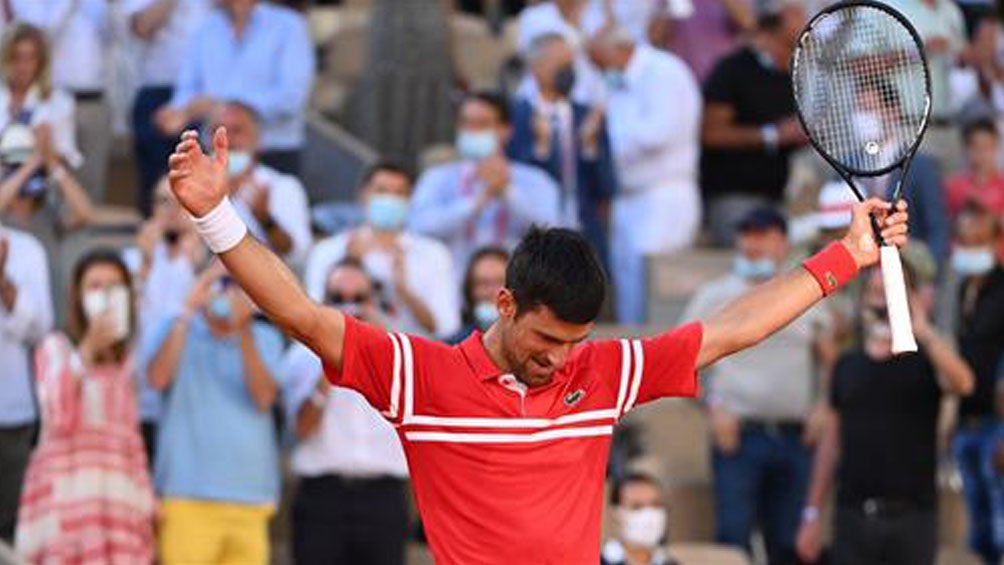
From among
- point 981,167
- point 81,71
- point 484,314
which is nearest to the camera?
point 484,314

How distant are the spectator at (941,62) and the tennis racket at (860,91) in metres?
8.89

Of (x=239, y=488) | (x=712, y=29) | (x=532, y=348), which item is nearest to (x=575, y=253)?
(x=532, y=348)

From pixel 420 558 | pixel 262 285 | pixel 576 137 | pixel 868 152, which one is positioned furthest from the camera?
pixel 576 137

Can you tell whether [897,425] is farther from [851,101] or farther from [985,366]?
[851,101]

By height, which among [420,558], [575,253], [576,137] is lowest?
[420,558]

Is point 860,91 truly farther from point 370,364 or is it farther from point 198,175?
point 198,175

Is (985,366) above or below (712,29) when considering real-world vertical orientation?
below

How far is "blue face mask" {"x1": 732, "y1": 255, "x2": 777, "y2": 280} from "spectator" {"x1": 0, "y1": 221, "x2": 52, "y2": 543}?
354 centimetres

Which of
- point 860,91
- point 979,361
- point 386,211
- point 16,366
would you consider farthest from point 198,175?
point 979,361

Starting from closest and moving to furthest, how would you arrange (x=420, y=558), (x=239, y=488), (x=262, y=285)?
1. (x=262, y=285)
2. (x=239, y=488)
3. (x=420, y=558)

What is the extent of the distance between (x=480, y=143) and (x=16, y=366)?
2891 millimetres

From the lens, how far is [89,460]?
1277cm

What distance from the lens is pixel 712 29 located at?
59.4 ft

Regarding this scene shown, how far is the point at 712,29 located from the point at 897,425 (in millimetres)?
4706
